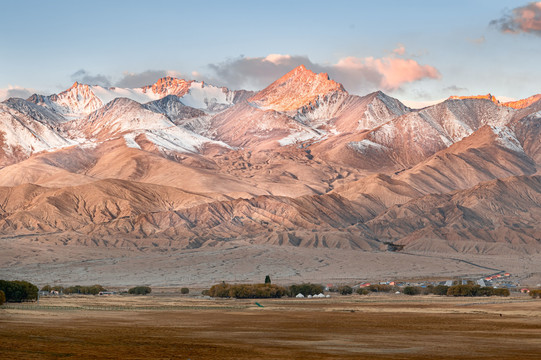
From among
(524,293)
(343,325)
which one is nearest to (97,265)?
(524,293)

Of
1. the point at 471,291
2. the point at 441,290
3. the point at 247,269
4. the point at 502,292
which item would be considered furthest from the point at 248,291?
the point at 247,269

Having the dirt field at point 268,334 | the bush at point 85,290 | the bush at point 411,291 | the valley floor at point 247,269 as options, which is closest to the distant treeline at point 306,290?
the bush at point 411,291

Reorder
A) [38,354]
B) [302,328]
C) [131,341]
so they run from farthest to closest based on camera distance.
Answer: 1. [302,328]
2. [131,341]
3. [38,354]

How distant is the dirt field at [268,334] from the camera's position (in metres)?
39.7

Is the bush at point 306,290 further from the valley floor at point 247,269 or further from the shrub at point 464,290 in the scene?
the valley floor at point 247,269

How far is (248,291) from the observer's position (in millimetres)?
114188

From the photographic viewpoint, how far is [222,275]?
17112 centimetres

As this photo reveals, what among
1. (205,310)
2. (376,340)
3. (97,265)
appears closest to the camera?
(376,340)

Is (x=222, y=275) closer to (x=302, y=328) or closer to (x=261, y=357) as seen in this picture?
(x=302, y=328)

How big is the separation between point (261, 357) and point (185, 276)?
440 feet

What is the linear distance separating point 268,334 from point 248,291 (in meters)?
62.2

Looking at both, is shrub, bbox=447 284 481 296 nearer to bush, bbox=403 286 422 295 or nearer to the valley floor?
bush, bbox=403 286 422 295

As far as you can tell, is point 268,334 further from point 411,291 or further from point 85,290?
point 85,290

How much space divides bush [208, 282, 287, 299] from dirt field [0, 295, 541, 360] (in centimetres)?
3262
